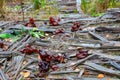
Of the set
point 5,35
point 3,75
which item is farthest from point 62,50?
point 5,35

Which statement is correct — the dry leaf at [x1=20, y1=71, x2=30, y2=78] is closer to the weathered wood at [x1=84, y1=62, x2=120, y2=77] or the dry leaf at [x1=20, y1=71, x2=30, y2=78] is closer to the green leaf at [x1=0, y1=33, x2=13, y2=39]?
the weathered wood at [x1=84, y1=62, x2=120, y2=77]

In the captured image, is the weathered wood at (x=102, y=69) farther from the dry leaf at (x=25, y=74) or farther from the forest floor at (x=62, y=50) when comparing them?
the dry leaf at (x=25, y=74)

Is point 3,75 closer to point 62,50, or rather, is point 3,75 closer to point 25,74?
point 25,74

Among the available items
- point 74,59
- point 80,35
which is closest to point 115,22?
point 80,35

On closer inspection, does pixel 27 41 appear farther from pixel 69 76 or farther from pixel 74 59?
pixel 69 76

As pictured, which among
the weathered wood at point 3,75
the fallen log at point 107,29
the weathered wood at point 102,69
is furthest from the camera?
the fallen log at point 107,29

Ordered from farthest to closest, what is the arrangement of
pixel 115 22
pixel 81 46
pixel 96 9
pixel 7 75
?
pixel 96 9 < pixel 115 22 < pixel 81 46 < pixel 7 75

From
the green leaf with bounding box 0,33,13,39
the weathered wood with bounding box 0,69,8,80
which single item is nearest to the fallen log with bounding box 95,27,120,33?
the green leaf with bounding box 0,33,13,39

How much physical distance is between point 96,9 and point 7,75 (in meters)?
4.86

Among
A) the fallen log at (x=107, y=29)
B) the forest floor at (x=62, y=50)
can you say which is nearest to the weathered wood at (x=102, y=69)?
the forest floor at (x=62, y=50)

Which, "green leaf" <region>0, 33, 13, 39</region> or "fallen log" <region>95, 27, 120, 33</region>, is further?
"green leaf" <region>0, 33, 13, 39</region>

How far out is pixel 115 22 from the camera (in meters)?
6.01

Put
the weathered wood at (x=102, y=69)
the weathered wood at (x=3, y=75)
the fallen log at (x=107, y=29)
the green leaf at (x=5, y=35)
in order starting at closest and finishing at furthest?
the weathered wood at (x=102, y=69), the weathered wood at (x=3, y=75), the fallen log at (x=107, y=29), the green leaf at (x=5, y=35)

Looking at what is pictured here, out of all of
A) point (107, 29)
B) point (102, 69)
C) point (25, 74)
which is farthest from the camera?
point (107, 29)
